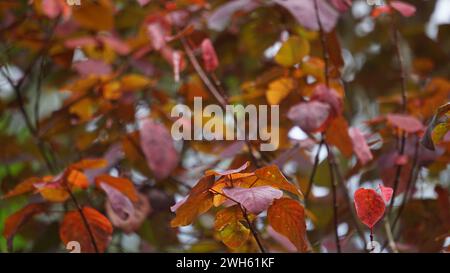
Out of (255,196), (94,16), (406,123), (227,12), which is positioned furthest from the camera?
(94,16)

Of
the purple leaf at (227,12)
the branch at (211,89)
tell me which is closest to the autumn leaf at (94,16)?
the branch at (211,89)

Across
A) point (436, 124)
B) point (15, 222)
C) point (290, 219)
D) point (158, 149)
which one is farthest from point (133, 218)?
point (436, 124)

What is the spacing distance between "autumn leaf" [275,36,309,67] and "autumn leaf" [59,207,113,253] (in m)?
0.42

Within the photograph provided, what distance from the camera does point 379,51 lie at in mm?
2053

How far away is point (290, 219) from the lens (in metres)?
0.89

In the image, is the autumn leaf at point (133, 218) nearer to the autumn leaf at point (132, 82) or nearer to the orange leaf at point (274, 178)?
the autumn leaf at point (132, 82)

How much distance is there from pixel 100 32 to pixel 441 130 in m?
0.99

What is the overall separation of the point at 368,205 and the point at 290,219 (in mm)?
101

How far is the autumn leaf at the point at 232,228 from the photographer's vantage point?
879 millimetres

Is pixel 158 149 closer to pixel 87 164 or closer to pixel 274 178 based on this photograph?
pixel 87 164

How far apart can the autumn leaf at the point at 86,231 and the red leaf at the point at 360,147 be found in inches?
16.4

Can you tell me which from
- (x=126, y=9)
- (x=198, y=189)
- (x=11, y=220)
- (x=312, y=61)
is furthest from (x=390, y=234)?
(x=126, y=9)

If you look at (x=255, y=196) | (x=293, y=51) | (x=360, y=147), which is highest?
(x=255, y=196)
